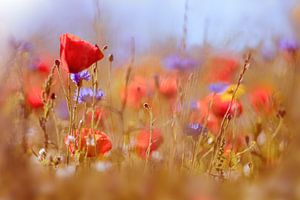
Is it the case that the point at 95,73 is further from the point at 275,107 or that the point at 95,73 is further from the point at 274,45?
the point at 274,45

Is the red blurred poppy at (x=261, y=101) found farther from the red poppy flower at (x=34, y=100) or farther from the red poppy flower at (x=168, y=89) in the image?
the red poppy flower at (x=34, y=100)

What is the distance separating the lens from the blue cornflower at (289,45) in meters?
1.50

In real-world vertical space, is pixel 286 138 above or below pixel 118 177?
below

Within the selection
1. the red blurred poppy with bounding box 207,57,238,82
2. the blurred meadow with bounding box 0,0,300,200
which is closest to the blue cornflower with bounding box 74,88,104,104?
the blurred meadow with bounding box 0,0,300,200

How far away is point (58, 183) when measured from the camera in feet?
1.92

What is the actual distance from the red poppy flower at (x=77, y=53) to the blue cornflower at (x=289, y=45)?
70 centimetres

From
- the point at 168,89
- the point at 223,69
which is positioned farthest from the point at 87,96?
the point at 223,69

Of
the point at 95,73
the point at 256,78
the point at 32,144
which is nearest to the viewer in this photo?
the point at 95,73

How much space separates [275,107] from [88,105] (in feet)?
1.12

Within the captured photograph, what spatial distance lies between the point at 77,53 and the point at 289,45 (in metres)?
0.74

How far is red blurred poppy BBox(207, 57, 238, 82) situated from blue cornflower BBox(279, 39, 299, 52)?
13cm

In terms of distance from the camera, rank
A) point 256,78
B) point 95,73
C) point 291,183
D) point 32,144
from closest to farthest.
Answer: point 291,183 → point 95,73 → point 32,144 → point 256,78

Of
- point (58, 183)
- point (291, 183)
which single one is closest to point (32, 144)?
point (58, 183)

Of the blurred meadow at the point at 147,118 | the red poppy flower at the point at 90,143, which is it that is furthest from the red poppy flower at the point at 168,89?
the red poppy flower at the point at 90,143
